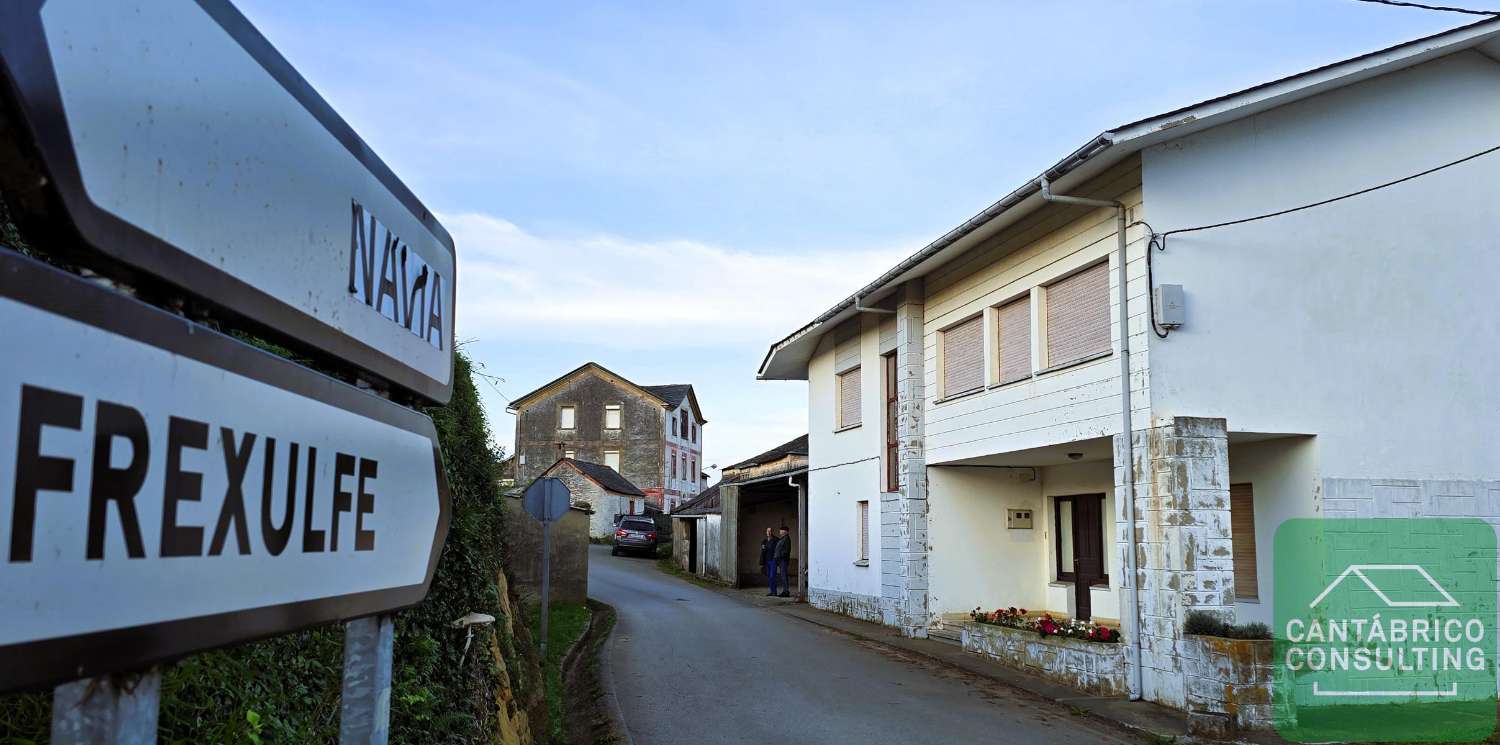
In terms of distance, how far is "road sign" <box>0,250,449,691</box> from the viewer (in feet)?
3.42

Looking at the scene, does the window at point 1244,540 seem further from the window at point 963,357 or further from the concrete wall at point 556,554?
the concrete wall at point 556,554

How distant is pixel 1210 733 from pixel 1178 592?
1.67m

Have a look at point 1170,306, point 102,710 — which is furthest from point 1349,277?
point 102,710

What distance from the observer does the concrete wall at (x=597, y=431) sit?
2441 inches

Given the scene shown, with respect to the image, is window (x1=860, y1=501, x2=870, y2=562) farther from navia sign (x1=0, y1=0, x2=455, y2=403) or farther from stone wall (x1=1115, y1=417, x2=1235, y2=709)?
navia sign (x1=0, y1=0, x2=455, y2=403)

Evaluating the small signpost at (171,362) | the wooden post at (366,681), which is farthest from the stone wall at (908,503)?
A: the small signpost at (171,362)

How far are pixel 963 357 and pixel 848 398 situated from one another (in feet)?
19.6

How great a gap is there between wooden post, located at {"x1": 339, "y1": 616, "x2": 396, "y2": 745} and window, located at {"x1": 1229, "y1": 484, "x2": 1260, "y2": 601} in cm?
1263

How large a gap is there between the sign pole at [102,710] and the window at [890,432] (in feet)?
58.5

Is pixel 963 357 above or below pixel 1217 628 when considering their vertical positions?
above

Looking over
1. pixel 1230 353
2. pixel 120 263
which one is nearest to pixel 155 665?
pixel 120 263

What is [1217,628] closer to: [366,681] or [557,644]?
[557,644]

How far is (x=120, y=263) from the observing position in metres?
1.20

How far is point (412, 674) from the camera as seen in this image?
5.51 meters
